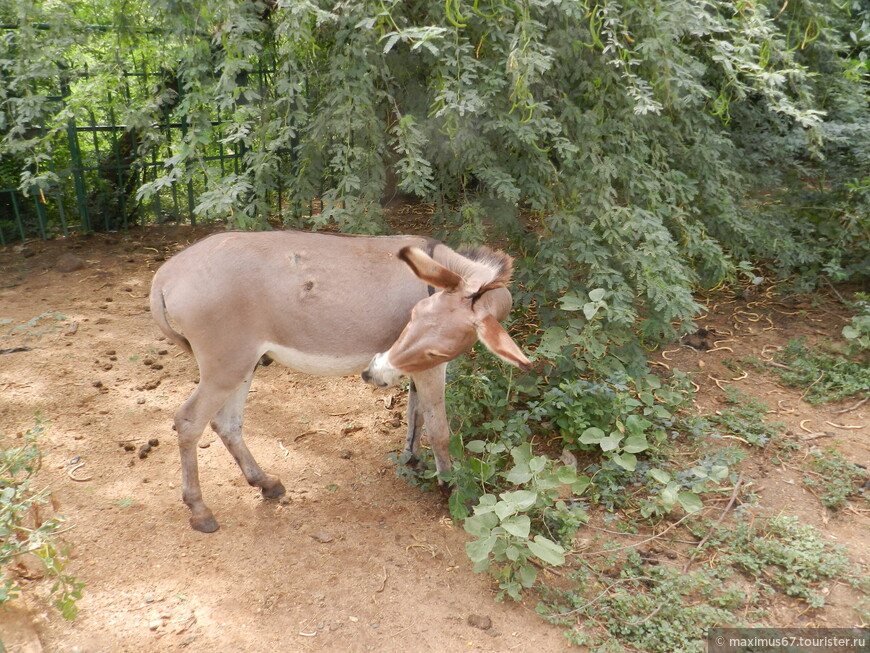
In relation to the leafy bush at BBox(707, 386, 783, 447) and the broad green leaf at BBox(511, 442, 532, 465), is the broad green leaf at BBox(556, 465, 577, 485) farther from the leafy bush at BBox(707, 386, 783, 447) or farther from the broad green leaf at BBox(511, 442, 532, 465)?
the leafy bush at BBox(707, 386, 783, 447)

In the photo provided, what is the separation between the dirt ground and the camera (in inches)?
127

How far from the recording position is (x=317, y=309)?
12.1 feet

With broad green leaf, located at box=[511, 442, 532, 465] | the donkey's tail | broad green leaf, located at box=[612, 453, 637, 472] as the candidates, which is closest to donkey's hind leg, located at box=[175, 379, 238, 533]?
the donkey's tail

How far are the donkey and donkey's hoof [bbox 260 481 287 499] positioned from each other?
0.37 metres

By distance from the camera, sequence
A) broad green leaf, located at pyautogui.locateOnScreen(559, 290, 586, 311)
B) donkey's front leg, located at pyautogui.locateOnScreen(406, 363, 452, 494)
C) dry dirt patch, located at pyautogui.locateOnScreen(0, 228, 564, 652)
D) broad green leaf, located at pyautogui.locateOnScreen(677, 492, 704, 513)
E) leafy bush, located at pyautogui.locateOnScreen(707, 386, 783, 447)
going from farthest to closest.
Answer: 1. leafy bush, located at pyautogui.locateOnScreen(707, 386, 783, 447)
2. broad green leaf, located at pyautogui.locateOnScreen(559, 290, 586, 311)
3. donkey's front leg, located at pyautogui.locateOnScreen(406, 363, 452, 494)
4. broad green leaf, located at pyautogui.locateOnScreen(677, 492, 704, 513)
5. dry dirt patch, located at pyautogui.locateOnScreen(0, 228, 564, 652)

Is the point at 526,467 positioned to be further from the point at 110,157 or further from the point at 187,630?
the point at 110,157

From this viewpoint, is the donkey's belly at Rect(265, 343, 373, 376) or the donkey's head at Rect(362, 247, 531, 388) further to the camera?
the donkey's belly at Rect(265, 343, 373, 376)

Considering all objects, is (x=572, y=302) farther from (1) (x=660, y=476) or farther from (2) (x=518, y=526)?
(2) (x=518, y=526)

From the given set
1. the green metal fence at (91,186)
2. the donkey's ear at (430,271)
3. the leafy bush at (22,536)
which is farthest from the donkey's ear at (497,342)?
the green metal fence at (91,186)

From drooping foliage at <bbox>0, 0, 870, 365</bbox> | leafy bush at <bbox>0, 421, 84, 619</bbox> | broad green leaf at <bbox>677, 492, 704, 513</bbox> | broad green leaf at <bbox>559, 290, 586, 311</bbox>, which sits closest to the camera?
leafy bush at <bbox>0, 421, 84, 619</bbox>

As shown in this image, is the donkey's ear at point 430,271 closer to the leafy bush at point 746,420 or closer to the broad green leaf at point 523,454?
A: the broad green leaf at point 523,454

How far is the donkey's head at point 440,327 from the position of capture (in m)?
3.39

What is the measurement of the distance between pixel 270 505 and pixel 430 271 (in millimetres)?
1824

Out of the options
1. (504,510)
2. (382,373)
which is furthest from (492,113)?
(504,510)
